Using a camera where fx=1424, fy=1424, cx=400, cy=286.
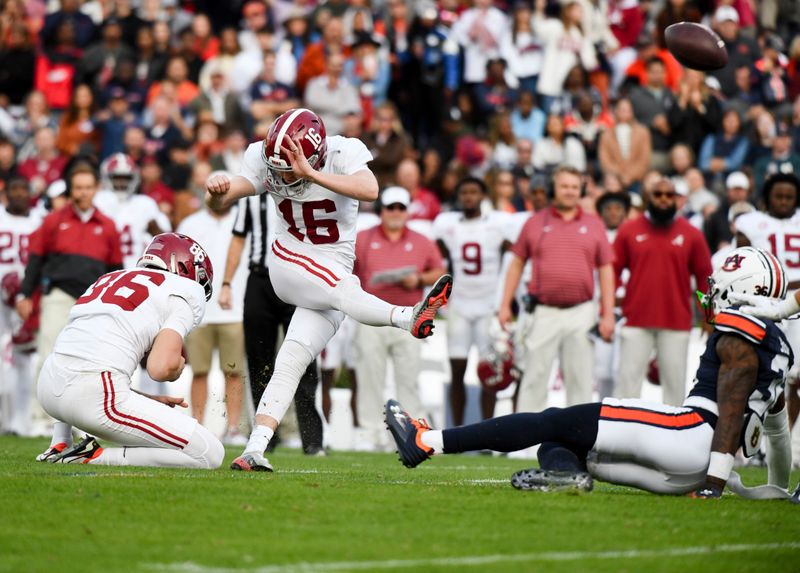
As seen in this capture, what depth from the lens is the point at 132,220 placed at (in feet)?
43.4

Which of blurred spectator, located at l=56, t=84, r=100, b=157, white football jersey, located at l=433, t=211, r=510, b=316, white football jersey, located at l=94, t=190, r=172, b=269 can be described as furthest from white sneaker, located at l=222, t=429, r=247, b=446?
blurred spectator, located at l=56, t=84, r=100, b=157

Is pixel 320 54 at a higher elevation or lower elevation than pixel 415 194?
higher

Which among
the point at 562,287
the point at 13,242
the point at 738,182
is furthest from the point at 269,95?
the point at 562,287

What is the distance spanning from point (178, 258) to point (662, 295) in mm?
5183

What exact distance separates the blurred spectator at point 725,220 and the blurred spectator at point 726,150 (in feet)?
5.76

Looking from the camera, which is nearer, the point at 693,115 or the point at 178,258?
the point at 178,258

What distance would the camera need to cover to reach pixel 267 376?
10727 millimetres

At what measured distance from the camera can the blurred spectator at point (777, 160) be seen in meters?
15.3

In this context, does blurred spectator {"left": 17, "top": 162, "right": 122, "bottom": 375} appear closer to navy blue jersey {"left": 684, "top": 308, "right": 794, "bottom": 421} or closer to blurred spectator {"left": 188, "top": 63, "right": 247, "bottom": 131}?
blurred spectator {"left": 188, "top": 63, "right": 247, "bottom": 131}

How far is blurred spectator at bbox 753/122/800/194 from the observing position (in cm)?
1534

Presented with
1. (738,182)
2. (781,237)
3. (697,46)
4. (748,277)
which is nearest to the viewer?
(748,277)

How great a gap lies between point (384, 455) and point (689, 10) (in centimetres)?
945

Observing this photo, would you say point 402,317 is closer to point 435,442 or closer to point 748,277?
point 435,442

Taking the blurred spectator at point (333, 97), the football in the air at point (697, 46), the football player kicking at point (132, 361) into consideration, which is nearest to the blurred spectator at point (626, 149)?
the blurred spectator at point (333, 97)
